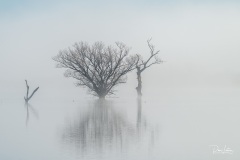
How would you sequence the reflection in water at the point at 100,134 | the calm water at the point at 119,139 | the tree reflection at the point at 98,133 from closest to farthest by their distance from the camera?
the calm water at the point at 119,139 < the reflection in water at the point at 100,134 < the tree reflection at the point at 98,133

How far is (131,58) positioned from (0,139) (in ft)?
93.8

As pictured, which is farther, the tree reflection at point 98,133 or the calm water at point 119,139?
the tree reflection at point 98,133

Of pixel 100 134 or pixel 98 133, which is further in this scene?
pixel 98 133

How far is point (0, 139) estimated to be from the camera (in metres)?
16.7

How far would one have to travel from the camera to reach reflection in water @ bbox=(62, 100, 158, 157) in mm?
14586

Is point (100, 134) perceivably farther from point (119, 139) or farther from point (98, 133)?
point (119, 139)

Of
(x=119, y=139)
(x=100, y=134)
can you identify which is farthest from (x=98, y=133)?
(x=119, y=139)

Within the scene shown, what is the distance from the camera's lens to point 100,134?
1748 cm

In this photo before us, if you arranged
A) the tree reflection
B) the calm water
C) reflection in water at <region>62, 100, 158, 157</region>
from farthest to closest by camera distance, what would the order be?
the tree reflection, reflection in water at <region>62, 100, 158, 157</region>, the calm water

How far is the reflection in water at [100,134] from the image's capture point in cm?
1459

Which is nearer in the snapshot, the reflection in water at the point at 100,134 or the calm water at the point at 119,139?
the calm water at the point at 119,139

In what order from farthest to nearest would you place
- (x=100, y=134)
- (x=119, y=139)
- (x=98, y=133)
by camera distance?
1. (x=98, y=133)
2. (x=100, y=134)
3. (x=119, y=139)

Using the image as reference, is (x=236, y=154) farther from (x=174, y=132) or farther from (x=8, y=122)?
(x=8, y=122)

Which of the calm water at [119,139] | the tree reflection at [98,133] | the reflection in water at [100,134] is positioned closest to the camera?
the calm water at [119,139]
